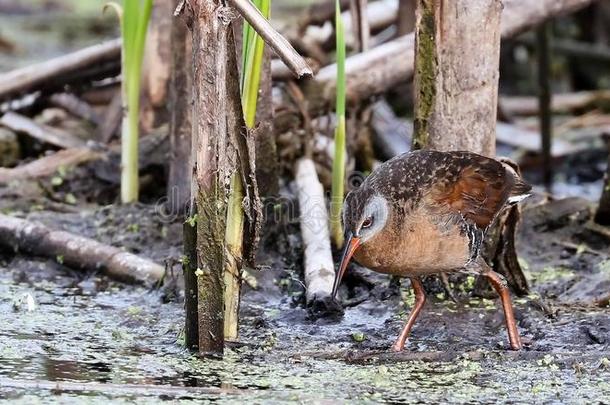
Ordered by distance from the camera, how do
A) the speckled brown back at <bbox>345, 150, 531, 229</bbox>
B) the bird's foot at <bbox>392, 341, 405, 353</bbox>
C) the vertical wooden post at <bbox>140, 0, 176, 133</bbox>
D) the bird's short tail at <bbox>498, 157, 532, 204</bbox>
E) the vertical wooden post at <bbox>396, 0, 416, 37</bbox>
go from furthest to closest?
the vertical wooden post at <bbox>396, 0, 416, 37</bbox>
the vertical wooden post at <bbox>140, 0, 176, 133</bbox>
the bird's short tail at <bbox>498, 157, 532, 204</bbox>
the speckled brown back at <bbox>345, 150, 531, 229</bbox>
the bird's foot at <bbox>392, 341, 405, 353</bbox>

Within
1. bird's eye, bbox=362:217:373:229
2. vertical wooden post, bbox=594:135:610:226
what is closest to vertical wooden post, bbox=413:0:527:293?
bird's eye, bbox=362:217:373:229

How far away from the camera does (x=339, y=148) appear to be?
6.13 meters

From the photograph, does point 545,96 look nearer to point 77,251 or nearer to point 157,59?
point 157,59

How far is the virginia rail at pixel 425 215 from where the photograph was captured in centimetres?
521

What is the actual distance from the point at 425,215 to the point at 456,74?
2.62 ft

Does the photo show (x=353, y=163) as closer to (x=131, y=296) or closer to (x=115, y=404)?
(x=131, y=296)

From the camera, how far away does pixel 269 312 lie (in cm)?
580

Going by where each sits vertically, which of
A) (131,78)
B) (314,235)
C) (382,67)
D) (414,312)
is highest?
(382,67)

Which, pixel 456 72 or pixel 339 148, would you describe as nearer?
pixel 456 72

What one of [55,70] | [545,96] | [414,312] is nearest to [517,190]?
[414,312]

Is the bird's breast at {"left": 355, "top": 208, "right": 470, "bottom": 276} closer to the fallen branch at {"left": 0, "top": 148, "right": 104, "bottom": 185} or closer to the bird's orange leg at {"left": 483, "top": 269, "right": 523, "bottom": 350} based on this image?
the bird's orange leg at {"left": 483, "top": 269, "right": 523, "bottom": 350}

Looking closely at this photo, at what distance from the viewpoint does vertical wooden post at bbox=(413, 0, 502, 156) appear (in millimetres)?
5617

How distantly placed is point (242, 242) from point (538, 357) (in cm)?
132

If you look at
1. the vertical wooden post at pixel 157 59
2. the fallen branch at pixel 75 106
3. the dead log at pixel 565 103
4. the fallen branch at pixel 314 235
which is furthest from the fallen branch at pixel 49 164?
the dead log at pixel 565 103
